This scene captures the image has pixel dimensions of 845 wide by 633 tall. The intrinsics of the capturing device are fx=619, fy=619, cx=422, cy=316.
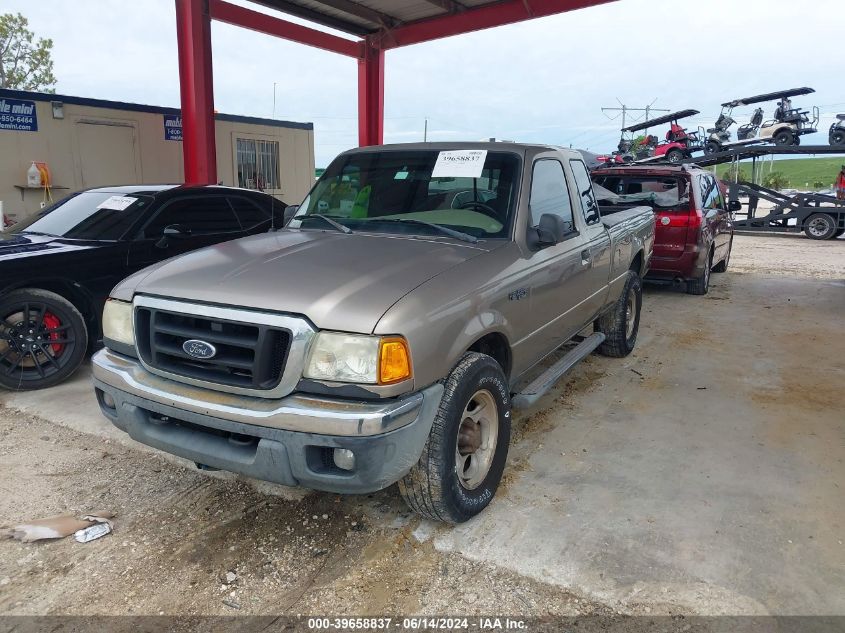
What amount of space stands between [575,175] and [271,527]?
3287 mm

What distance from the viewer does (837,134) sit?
1912 cm

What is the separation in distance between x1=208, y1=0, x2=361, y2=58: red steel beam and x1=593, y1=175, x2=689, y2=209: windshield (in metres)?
5.91

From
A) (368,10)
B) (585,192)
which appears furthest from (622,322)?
(368,10)

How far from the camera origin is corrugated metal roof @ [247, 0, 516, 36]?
10.4m

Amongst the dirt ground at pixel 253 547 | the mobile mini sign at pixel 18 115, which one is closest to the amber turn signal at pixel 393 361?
the dirt ground at pixel 253 547

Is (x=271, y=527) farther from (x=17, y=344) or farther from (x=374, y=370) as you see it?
(x=17, y=344)

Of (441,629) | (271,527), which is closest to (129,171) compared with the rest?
(271,527)

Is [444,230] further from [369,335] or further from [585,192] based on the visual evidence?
[585,192]

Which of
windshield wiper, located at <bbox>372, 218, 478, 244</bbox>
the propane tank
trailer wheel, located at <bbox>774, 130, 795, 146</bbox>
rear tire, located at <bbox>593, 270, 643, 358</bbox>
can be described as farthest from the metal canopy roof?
trailer wheel, located at <bbox>774, 130, 795, 146</bbox>

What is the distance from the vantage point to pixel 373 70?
40.8 ft

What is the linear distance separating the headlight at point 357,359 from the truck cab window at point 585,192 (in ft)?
8.79

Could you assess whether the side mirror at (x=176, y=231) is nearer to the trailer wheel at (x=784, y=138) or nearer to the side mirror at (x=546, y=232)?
the side mirror at (x=546, y=232)

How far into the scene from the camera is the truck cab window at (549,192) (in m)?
3.88

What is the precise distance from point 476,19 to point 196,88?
4939mm
